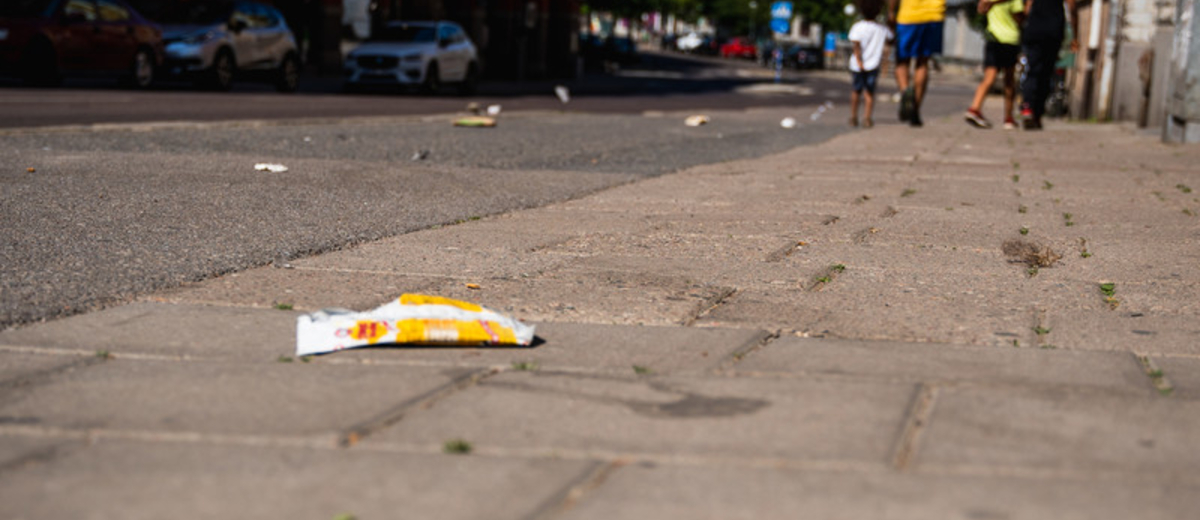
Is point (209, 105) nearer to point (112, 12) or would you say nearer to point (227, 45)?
point (112, 12)

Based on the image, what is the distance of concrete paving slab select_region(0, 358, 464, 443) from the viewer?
292 cm

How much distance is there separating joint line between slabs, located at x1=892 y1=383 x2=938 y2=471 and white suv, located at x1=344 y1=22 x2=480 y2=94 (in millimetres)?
23578

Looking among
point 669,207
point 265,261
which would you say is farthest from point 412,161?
point 265,261

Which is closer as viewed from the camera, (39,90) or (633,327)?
(633,327)

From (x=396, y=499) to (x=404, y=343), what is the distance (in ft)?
4.38

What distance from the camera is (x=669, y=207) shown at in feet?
24.7

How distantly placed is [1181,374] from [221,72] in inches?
811

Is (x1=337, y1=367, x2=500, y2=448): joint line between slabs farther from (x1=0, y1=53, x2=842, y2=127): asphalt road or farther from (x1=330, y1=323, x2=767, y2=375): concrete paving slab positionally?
(x1=0, y1=53, x2=842, y2=127): asphalt road

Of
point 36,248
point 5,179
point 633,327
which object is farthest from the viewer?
point 5,179

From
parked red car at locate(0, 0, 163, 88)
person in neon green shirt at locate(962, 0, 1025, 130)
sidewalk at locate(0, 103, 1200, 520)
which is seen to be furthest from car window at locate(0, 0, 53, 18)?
sidewalk at locate(0, 103, 1200, 520)

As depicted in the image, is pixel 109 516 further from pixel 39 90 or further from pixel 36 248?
pixel 39 90

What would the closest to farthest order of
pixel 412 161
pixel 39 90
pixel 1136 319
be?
pixel 1136 319 → pixel 412 161 → pixel 39 90

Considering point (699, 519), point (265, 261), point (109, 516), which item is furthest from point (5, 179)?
point (699, 519)

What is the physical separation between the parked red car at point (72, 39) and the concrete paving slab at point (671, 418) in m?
18.2
